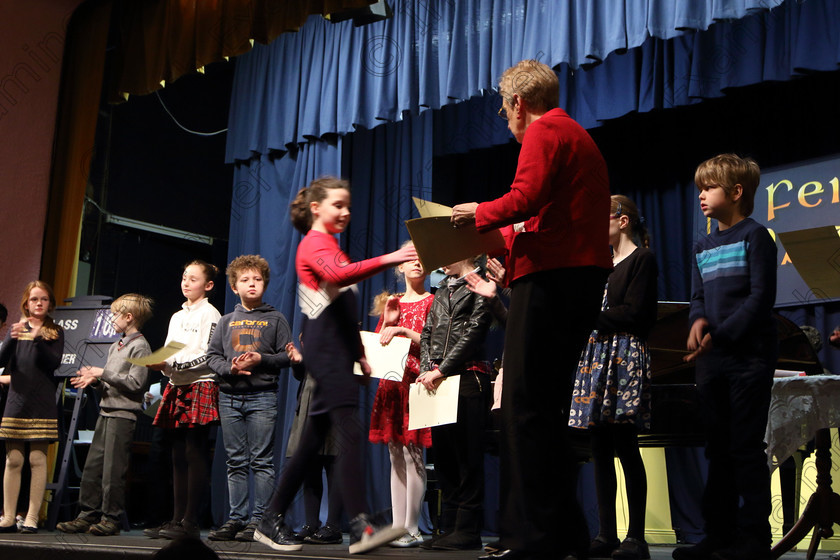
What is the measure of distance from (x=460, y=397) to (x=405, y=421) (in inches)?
18.8

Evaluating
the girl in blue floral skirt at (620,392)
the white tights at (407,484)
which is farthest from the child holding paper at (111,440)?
the girl in blue floral skirt at (620,392)

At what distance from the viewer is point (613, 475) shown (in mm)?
2920

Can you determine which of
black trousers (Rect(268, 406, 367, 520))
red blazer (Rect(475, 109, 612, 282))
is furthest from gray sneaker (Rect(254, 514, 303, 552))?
red blazer (Rect(475, 109, 612, 282))

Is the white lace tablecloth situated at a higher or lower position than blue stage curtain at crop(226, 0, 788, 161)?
lower

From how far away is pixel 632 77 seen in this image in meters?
5.11

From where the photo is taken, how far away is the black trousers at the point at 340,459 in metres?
2.46

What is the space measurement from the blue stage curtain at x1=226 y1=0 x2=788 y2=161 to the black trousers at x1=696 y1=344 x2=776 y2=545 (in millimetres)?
1997

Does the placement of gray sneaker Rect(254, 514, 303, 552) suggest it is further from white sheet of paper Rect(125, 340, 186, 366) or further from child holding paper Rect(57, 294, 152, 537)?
child holding paper Rect(57, 294, 152, 537)

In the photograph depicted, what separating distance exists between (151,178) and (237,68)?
1.42 metres

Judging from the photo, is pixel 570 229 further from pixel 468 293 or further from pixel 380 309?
pixel 380 309

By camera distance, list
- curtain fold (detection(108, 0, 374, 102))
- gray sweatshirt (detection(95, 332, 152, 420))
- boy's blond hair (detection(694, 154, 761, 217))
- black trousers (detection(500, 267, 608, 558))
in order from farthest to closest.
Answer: curtain fold (detection(108, 0, 374, 102)) < gray sweatshirt (detection(95, 332, 152, 420)) < boy's blond hair (detection(694, 154, 761, 217)) < black trousers (detection(500, 267, 608, 558))

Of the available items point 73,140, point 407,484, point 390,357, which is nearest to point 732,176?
point 390,357

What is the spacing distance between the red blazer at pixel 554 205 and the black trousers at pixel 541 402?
2.0 inches

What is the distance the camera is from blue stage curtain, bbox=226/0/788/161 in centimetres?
425
